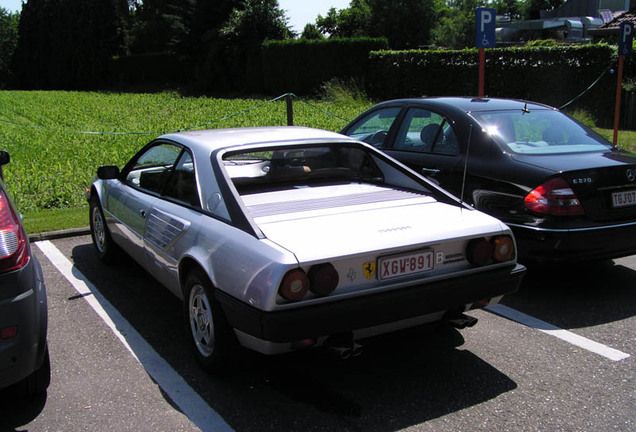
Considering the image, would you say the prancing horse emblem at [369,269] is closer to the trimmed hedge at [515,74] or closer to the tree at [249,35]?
the trimmed hedge at [515,74]

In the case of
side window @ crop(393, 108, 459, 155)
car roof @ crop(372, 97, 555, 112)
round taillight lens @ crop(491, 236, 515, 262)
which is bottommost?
round taillight lens @ crop(491, 236, 515, 262)

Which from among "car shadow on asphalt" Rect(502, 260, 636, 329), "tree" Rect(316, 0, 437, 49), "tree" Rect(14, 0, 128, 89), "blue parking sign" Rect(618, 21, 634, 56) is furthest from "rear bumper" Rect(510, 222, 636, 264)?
"tree" Rect(14, 0, 128, 89)

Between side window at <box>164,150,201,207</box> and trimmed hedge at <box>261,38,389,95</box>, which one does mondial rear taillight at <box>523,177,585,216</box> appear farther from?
trimmed hedge at <box>261,38,389,95</box>

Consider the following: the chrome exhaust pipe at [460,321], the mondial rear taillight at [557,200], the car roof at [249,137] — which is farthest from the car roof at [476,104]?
the chrome exhaust pipe at [460,321]

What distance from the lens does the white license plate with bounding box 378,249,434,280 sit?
11.0 ft

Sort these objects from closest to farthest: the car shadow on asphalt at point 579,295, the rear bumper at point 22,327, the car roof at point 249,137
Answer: the rear bumper at point 22,327 < the car roof at point 249,137 < the car shadow on asphalt at point 579,295

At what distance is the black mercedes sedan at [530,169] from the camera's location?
4723 millimetres

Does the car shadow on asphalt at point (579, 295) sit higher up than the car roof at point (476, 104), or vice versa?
the car roof at point (476, 104)

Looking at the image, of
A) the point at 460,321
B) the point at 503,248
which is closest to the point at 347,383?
the point at 460,321

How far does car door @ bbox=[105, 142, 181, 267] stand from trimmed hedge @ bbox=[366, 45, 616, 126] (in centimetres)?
1623

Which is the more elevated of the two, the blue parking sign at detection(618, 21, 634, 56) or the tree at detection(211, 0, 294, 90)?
the tree at detection(211, 0, 294, 90)

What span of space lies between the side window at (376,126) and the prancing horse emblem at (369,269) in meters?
3.41

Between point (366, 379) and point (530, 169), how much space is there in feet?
7.59

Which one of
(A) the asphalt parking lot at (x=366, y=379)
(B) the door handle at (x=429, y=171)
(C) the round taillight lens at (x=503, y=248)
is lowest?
(A) the asphalt parking lot at (x=366, y=379)
